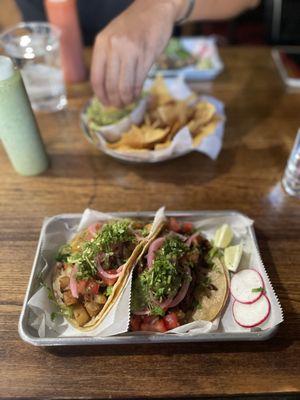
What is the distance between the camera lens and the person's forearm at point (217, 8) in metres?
1.72

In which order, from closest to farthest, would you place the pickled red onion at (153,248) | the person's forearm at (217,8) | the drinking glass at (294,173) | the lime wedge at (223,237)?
the pickled red onion at (153,248) → the lime wedge at (223,237) → the drinking glass at (294,173) → the person's forearm at (217,8)

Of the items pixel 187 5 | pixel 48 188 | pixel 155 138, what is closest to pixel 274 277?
pixel 155 138

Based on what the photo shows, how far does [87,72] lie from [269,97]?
95cm

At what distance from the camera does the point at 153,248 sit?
0.93m

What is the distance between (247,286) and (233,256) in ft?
0.33

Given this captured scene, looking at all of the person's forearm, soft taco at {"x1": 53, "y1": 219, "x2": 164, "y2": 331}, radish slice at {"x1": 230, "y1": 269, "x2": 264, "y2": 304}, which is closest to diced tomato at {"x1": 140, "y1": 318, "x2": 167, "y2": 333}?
soft taco at {"x1": 53, "y1": 219, "x2": 164, "y2": 331}

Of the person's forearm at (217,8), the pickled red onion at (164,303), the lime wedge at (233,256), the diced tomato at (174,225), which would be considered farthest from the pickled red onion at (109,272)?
the person's forearm at (217,8)

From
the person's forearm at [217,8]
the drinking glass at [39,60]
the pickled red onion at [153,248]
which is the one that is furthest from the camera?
the person's forearm at [217,8]

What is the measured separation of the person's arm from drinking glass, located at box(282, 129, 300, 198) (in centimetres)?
62

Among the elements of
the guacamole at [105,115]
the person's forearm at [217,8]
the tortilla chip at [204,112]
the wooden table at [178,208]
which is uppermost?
the person's forearm at [217,8]

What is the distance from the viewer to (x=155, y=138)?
1.29m

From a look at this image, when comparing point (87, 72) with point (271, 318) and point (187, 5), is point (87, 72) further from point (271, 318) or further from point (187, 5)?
point (271, 318)

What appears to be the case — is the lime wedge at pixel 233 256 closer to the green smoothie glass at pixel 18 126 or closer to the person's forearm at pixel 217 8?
the green smoothie glass at pixel 18 126

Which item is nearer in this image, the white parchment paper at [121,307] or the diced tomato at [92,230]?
the white parchment paper at [121,307]
